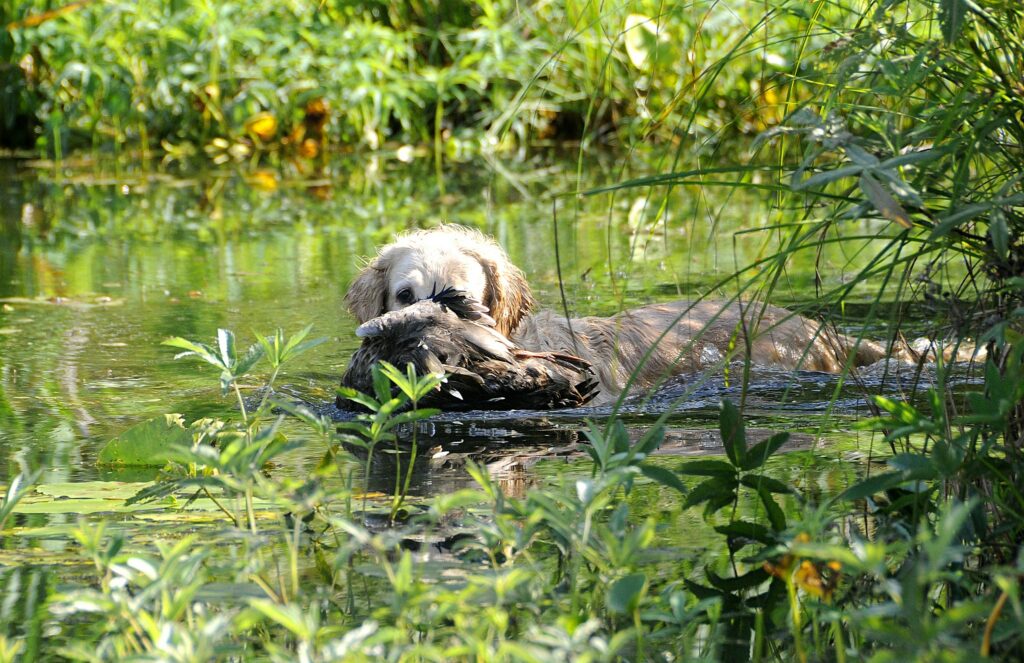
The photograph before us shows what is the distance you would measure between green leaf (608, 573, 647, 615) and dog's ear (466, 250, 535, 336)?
2959 mm

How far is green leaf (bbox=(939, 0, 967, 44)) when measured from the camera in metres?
2.35

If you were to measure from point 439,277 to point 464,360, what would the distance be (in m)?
0.68

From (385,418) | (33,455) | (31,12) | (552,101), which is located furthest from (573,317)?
(31,12)

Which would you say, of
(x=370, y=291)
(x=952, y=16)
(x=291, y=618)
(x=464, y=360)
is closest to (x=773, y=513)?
(x=952, y=16)

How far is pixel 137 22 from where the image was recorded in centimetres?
1225

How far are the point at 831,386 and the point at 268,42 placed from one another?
895cm

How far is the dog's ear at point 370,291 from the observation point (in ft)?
16.6

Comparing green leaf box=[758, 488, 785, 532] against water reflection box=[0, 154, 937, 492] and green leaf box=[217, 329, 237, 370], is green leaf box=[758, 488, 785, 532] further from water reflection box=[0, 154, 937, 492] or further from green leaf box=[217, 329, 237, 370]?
green leaf box=[217, 329, 237, 370]

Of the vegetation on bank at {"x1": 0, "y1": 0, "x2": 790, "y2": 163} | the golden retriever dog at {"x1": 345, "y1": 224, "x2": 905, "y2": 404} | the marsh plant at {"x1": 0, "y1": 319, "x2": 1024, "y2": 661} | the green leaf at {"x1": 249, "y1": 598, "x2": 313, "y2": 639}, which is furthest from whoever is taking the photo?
the vegetation on bank at {"x1": 0, "y1": 0, "x2": 790, "y2": 163}

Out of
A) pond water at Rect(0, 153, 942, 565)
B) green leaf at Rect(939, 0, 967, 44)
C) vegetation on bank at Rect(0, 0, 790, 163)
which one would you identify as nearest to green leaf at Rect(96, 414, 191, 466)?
pond water at Rect(0, 153, 942, 565)

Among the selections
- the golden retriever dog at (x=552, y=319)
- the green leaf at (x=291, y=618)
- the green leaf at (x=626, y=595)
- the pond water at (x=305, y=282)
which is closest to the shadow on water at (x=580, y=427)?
the pond water at (x=305, y=282)

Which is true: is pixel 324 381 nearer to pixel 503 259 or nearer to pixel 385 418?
pixel 503 259

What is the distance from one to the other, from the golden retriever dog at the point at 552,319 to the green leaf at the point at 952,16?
94.1 inches

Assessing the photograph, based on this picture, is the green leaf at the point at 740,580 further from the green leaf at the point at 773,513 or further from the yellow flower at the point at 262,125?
the yellow flower at the point at 262,125
